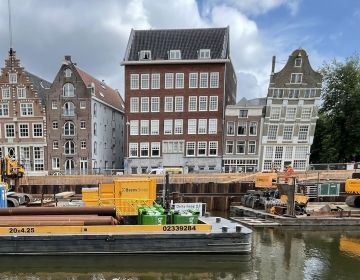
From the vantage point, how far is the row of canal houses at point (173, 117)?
50.0 meters

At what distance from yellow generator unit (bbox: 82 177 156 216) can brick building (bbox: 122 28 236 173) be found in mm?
30971

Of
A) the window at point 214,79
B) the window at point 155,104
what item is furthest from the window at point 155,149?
the window at point 214,79

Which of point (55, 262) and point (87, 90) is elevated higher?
point (87, 90)

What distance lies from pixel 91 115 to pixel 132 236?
37.0 m

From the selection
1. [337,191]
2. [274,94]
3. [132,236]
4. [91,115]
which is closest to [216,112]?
[274,94]

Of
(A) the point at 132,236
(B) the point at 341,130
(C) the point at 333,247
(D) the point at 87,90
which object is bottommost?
(C) the point at 333,247

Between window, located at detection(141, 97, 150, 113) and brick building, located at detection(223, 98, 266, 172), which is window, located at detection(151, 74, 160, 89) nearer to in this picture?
window, located at detection(141, 97, 150, 113)

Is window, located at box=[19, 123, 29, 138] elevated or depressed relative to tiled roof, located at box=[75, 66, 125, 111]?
depressed

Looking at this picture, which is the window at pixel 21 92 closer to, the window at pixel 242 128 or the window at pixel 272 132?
the window at pixel 242 128

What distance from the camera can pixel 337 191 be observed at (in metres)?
30.4

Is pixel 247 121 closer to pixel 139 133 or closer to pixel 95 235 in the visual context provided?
pixel 139 133

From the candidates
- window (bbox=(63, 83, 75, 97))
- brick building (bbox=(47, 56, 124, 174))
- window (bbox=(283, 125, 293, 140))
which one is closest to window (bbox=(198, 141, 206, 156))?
window (bbox=(283, 125, 293, 140))

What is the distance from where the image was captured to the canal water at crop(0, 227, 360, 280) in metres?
14.4

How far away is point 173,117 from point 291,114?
18181mm
